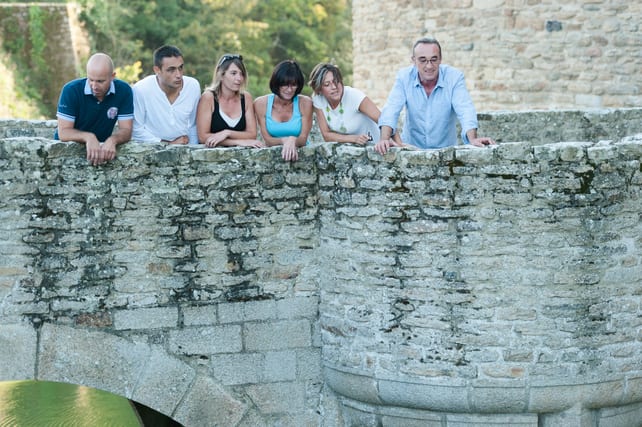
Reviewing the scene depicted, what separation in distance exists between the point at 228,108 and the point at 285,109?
34 centimetres

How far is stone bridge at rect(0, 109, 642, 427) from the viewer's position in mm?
6172


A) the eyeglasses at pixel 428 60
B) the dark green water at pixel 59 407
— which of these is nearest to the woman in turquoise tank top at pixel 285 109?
the eyeglasses at pixel 428 60

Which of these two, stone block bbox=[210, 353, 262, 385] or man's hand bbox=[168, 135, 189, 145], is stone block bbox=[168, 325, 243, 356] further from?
man's hand bbox=[168, 135, 189, 145]

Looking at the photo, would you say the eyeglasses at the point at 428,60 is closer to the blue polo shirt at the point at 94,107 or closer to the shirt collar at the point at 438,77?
the shirt collar at the point at 438,77

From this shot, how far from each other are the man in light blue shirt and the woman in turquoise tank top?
1.52ft

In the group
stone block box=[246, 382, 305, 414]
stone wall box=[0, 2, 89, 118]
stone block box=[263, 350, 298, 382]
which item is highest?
stone wall box=[0, 2, 89, 118]

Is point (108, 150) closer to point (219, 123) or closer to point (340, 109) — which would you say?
point (219, 123)

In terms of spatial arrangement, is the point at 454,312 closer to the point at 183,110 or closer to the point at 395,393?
the point at 395,393

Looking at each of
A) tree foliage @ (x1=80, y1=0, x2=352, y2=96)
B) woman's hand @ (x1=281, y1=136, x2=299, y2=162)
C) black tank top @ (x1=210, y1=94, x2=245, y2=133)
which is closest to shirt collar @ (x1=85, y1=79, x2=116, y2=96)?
black tank top @ (x1=210, y1=94, x2=245, y2=133)

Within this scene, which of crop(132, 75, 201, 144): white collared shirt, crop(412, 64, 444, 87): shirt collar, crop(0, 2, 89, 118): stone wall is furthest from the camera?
crop(0, 2, 89, 118): stone wall

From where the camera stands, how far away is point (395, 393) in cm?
644

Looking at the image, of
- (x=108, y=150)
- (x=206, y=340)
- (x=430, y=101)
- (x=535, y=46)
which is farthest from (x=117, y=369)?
(x=535, y=46)

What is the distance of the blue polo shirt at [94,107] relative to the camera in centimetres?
629

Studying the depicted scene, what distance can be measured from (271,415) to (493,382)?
4.48 feet
